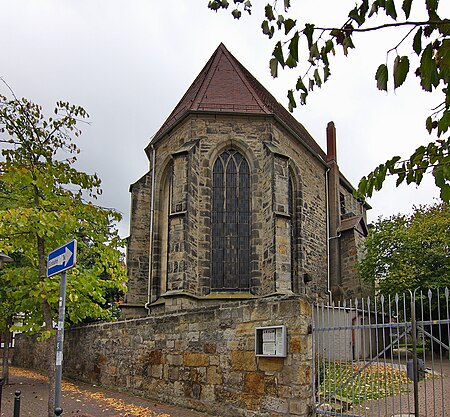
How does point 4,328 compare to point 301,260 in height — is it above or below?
below

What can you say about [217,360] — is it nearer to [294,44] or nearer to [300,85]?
[300,85]

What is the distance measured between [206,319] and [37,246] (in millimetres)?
3304

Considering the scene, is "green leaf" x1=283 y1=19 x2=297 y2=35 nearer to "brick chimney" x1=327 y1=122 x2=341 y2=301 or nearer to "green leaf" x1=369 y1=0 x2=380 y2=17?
"green leaf" x1=369 y1=0 x2=380 y2=17

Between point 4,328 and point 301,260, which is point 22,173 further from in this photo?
point 301,260

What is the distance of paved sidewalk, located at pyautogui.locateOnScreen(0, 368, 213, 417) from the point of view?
29.5ft

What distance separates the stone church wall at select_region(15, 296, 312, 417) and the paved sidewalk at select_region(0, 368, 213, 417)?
1.00 feet

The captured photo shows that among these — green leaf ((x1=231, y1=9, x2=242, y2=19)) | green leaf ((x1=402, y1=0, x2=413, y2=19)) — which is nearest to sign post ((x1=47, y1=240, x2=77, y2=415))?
green leaf ((x1=231, y1=9, x2=242, y2=19))

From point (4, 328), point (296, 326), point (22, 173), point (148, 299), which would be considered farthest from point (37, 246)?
point (148, 299)

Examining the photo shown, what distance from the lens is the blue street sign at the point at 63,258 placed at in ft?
19.8

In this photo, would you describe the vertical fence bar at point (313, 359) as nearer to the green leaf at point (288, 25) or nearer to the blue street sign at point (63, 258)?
the blue street sign at point (63, 258)

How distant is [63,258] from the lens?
623 centimetres

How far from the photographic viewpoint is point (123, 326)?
12.0 meters

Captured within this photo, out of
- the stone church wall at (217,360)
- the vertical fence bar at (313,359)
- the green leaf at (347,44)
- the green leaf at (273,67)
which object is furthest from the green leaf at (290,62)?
the vertical fence bar at (313,359)

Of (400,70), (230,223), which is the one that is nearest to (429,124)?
(400,70)
